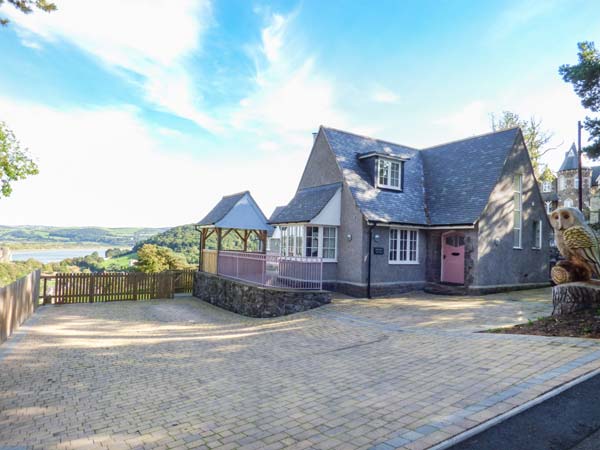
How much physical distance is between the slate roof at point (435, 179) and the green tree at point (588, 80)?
2966 mm

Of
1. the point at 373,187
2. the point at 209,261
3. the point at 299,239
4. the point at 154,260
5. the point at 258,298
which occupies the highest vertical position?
the point at 373,187

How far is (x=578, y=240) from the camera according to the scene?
9688 millimetres

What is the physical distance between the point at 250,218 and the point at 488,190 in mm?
13411

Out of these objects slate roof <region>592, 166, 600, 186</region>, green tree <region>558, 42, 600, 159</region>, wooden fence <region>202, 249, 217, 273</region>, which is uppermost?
slate roof <region>592, 166, 600, 186</region>

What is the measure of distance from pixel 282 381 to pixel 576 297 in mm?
8451

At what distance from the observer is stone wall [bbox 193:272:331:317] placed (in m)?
13.8

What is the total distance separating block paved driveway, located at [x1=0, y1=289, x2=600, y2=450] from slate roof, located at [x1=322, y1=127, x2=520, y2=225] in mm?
6322

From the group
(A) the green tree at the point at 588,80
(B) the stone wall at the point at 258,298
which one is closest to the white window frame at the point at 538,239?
(A) the green tree at the point at 588,80

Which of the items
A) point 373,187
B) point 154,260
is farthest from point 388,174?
point 154,260

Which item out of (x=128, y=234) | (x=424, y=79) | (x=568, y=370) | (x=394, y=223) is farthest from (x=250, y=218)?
(x=128, y=234)

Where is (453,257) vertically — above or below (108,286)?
above

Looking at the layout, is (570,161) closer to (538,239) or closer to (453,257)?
(538,239)

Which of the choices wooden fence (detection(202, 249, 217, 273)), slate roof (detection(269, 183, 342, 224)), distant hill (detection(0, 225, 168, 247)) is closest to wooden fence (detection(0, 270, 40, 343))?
wooden fence (detection(202, 249, 217, 273))

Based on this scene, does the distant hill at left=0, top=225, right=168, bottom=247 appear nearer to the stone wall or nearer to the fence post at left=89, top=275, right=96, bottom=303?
the fence post at left=89, top=275, right=96, bottom=303
